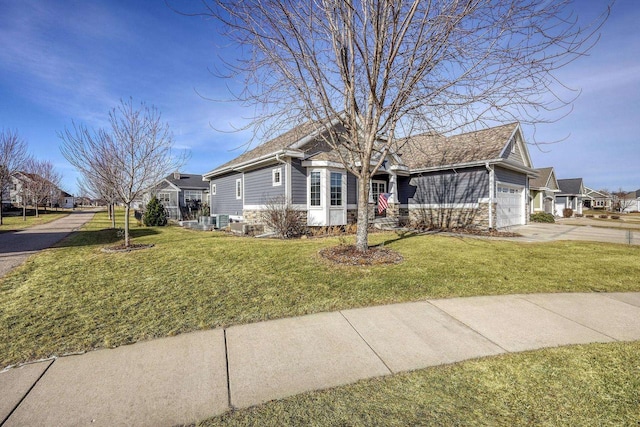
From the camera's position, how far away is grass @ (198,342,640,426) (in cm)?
207

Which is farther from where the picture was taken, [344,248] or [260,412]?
[344,248]

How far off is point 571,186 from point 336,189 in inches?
1642

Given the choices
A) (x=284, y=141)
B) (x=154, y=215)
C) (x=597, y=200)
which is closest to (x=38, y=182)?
(x=154, y=215)

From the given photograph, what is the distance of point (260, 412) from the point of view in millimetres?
2145

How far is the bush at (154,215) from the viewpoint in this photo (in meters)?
19.4

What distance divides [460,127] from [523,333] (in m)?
5.12

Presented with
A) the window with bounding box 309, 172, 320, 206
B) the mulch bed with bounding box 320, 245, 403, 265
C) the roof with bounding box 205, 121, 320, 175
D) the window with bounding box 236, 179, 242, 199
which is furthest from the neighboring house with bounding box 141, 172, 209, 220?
the mulch bed with bounding box 320, 245, 403, 265

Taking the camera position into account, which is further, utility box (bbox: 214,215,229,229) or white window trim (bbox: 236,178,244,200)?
utility box (bbox: 214,215,229,229)

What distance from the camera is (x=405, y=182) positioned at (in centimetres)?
1791

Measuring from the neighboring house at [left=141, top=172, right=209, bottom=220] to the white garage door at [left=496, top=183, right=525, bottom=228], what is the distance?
978 inches

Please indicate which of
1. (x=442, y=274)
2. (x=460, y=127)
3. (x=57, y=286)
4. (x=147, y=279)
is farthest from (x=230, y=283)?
(x=460, y=127)

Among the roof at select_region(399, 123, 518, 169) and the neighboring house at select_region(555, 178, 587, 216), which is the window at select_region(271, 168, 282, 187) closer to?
the roof at select_region(399, 123, 518, 169)

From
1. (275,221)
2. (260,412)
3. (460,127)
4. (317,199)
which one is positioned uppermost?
(460,127)

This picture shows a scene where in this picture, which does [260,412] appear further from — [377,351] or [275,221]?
[275,221]
